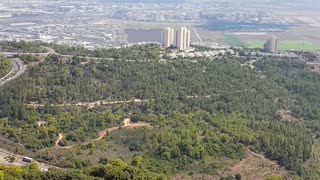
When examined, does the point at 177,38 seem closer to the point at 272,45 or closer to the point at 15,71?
the point at 272,45

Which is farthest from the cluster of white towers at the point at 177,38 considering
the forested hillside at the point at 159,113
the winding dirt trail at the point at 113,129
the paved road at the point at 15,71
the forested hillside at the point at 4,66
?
the winding dirt trail at the point at 113,129

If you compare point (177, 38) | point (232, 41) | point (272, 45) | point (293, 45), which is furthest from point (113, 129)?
point (232, 41)

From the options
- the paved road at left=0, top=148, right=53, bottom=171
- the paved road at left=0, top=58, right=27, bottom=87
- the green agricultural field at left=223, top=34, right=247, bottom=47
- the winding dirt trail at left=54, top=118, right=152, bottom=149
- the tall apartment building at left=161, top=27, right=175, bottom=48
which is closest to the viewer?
the paved road at left=0, top=148, right=53, bottom=171

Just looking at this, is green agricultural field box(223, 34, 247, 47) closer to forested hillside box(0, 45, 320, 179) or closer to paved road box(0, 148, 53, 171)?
forested hillside box(0, 45, 320, 179)

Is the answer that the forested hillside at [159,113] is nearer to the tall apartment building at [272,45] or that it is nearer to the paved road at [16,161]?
the paved road at [16,161]

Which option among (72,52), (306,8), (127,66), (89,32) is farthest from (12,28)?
(306,8)

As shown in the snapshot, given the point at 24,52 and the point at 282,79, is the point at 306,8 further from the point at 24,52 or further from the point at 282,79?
the point at 24,52

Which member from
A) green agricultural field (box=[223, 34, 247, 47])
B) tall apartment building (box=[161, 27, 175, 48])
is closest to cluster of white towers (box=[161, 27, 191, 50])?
tall apartment building (box=[161, 27, 175, 48])
